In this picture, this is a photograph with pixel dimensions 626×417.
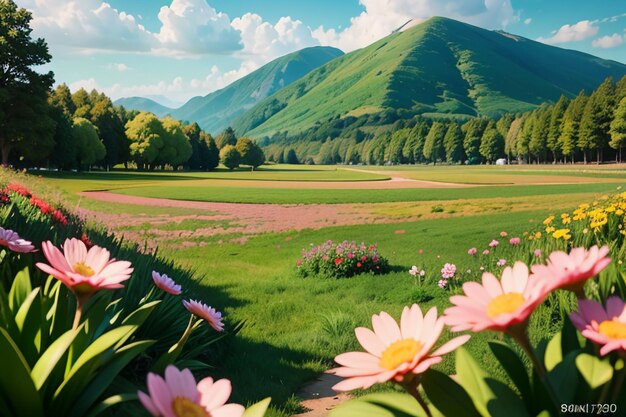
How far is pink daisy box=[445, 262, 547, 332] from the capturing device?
1.13 meters

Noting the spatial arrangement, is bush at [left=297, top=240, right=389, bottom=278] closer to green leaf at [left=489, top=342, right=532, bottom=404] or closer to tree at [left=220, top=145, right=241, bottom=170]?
green leaf at [left=489, top=342, right=532, bottom=404]

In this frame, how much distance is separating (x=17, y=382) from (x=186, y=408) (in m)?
0.97

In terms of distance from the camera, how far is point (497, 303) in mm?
1256

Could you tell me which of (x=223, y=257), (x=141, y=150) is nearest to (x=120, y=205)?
(x=223, y=257)

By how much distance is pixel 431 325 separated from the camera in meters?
1.41

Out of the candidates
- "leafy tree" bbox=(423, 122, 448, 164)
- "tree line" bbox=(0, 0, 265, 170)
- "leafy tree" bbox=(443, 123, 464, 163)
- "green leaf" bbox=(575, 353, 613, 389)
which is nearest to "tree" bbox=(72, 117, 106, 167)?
"tree line" bbox=(0, 0, 265, 170)

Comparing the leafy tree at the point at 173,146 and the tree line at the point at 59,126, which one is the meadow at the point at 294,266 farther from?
the leafy tree at the point at 173,146

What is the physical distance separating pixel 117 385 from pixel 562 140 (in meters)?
82.0

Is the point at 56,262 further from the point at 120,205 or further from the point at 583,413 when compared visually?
the point at 120,205

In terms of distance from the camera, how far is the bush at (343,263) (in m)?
11.7

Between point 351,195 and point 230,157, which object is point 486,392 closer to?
point 351,195

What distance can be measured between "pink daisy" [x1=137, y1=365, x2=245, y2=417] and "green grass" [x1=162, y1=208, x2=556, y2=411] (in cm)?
360

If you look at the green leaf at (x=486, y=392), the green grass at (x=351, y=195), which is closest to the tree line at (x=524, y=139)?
the green grass at (x=351, y=195)

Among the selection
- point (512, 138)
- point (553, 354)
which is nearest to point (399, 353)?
point (553, 354)
